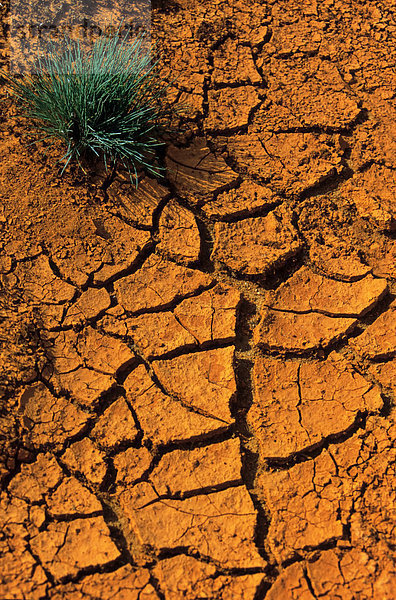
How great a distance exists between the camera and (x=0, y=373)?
2.26 m

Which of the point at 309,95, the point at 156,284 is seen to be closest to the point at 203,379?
the point at 156,284

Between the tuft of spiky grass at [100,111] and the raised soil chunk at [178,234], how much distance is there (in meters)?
0.22

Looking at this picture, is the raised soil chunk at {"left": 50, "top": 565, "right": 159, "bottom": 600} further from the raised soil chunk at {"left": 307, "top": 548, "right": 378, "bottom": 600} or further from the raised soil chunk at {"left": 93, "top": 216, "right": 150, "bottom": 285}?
the raised soil chunk at {"left": 93, "top": 216, "right": 150, "bottom": 285}

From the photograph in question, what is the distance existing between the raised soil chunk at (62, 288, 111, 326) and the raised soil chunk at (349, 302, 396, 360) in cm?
104

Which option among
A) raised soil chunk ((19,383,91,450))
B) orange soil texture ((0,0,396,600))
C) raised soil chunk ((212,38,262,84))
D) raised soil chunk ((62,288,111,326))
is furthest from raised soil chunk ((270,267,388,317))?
raised soil chunk ((212,38,262,84))

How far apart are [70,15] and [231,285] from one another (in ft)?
7.02

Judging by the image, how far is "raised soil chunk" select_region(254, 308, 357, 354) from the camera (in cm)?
244

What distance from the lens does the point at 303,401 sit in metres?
2.30

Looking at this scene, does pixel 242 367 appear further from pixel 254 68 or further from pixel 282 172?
pixel 254 68

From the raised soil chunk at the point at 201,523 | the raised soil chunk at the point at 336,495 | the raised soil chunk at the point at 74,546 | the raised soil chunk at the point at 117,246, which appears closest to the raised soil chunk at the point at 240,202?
the raised soil chunk at the point at 117,246

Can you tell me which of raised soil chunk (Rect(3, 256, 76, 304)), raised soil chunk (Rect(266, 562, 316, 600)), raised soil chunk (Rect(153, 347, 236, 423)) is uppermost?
raised soil chunk (Rect(3, 256, 76, 304))

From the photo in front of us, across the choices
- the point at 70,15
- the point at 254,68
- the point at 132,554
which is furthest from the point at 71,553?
the point at 70,15

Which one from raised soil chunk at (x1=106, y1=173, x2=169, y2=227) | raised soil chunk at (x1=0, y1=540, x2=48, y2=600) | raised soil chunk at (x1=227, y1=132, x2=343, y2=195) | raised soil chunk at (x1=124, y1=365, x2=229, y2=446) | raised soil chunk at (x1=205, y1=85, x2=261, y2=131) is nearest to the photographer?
raised soil chunk at (x1=0, y1=540, x2=48, y2=600)

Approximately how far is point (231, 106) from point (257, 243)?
914 millimetres
